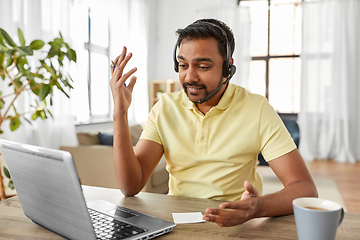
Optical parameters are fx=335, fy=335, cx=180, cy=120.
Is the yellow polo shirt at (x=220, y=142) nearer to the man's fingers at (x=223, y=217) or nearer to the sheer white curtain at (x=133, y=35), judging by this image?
the man's fingers at (x=223, y=217)

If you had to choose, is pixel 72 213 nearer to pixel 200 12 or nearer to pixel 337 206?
pixel 337 206

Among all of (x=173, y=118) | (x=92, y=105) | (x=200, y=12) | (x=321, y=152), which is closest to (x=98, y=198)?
(x=173, y=118)

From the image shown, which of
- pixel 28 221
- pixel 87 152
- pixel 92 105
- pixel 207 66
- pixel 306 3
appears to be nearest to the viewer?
pixel 28 221

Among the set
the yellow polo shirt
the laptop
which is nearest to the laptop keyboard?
the laptop

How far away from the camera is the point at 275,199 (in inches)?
33.9

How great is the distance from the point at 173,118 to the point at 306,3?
5.00m

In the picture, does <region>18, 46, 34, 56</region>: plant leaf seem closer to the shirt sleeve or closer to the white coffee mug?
the shirt sleeve

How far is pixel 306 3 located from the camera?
540 centimetres

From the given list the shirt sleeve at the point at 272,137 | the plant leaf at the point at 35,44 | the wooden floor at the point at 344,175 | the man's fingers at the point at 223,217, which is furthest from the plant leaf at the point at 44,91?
the wooden floor at the point at 344,175

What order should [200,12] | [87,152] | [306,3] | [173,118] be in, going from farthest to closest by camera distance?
[200,12]
[306,3]
[87,152]
[173,118]

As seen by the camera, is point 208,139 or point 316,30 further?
point 316,30

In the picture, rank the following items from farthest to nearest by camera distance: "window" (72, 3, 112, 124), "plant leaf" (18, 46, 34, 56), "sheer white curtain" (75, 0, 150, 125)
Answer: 1. "sheer white curtain" (75, 0, 150, 125)
2. "window" (72, 3, 112, 124)
3. "plant leaf" (18, 46, 34, 56)

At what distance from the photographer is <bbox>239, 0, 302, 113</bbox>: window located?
226 inches

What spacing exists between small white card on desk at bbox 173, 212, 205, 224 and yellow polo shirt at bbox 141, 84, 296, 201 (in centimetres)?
30
